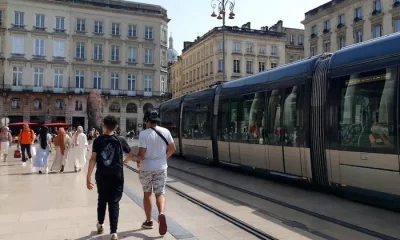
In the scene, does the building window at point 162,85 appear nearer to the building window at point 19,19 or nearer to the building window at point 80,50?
the building window at point 80,50

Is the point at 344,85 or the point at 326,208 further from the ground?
the point at 344,85

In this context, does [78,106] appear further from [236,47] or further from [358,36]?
[358,36]

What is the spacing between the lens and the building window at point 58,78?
2270 inches

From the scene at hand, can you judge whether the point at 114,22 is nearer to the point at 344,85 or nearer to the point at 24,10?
the point at 24,10

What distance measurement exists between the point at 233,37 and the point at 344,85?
200 ft

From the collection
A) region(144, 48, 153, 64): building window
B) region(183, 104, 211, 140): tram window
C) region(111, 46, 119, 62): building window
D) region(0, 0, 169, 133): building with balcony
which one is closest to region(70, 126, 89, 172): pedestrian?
region(183, 104, 211, 140): tram window

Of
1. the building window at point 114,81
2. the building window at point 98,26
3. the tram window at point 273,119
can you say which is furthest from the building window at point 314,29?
the tram window at point 273,119

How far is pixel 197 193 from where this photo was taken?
9.62 metres

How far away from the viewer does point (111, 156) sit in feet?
18.1

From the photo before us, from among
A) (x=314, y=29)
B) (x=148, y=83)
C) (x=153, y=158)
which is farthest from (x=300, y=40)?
(x=153, y=158)

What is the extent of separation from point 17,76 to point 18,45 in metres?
4.52

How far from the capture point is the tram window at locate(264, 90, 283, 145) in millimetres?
10422

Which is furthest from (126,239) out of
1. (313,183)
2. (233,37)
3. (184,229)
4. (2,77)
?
(233,37)

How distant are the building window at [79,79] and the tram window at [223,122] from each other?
48806 mm
